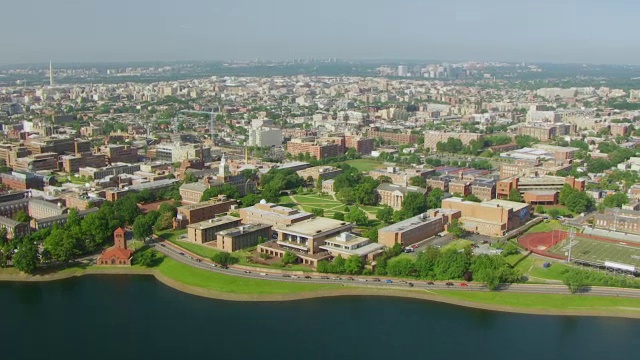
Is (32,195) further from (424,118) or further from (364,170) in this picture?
(424,118)

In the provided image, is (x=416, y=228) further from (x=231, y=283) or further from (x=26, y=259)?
(x=26, y=259)

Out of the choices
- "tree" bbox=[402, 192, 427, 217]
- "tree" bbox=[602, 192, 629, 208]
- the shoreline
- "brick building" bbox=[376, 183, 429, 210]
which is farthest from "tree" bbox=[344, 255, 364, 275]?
"tree" bbox=[602, 192, 629, 208]

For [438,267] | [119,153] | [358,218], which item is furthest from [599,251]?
[119,153]

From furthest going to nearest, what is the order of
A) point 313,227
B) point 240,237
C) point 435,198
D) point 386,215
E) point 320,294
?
point 435,198 → point 386,215 → point 313,227 → point 240,237 → point 320,294

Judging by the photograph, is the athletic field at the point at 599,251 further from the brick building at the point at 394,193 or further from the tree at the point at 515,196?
the brick building at the point at 394,193

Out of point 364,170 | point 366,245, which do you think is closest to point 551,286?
point 366,245

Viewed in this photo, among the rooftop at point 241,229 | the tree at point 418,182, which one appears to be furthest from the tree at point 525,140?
the rooftop at point 241,229
